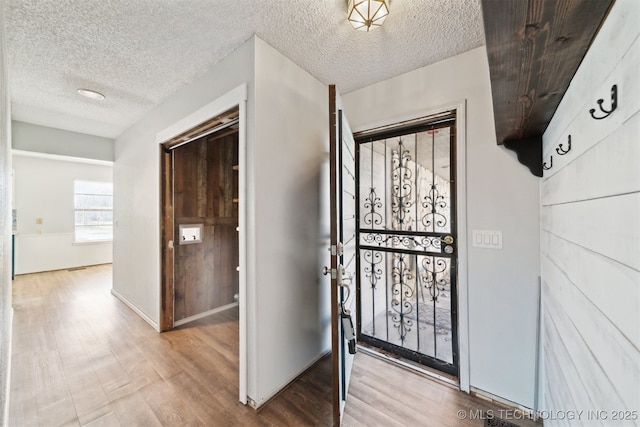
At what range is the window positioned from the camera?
5.61m

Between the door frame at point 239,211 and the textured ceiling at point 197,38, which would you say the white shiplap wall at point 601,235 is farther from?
the door frame at point 239,211

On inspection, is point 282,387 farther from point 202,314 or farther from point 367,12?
point 367,12

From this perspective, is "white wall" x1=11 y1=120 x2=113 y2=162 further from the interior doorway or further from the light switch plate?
the light switch plate

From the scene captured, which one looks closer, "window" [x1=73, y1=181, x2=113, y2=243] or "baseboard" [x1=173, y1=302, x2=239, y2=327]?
"baseboard" [x1=173, y1=302, x2=239, y2=327]

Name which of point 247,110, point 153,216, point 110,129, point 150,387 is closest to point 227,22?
point 247,110

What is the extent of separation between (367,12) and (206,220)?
110 inches

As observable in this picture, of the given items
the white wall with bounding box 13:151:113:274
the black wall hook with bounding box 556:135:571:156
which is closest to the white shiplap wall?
the black wall hook with bounding box 556:135:571:156

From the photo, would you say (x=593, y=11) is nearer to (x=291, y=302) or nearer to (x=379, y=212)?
(x=379, y=212)

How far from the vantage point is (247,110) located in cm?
166

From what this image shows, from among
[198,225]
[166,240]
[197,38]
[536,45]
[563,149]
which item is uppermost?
[197,38]

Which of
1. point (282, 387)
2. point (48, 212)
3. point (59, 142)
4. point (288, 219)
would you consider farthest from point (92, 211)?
point (282, 387)

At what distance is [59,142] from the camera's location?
3393 millimetres

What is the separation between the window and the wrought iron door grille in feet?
22.0

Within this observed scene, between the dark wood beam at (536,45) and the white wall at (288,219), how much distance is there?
130 centimetres
